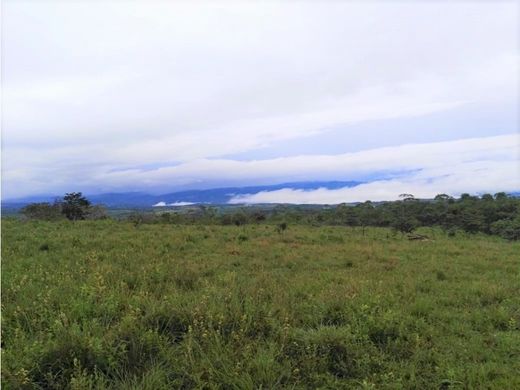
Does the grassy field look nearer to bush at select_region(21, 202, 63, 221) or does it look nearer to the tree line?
the tree line

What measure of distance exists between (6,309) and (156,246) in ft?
22.9

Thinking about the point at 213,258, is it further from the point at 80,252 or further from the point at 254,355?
the point at 254,355

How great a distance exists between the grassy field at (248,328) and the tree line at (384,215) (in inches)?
661

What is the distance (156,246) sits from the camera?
12.1 metres

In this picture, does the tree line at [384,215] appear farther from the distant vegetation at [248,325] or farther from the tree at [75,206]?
the distant vegetation at [248,325]

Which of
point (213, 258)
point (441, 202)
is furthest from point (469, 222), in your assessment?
point (213, 258)

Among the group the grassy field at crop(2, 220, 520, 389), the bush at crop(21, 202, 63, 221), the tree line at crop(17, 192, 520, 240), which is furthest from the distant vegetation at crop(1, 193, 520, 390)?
the bush at crop(21, 202, 63, 221)

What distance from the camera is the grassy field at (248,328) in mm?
4055

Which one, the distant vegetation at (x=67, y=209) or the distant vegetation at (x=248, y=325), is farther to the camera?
the distant vegetation at (x=67, y=209)

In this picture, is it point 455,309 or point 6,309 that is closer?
point 6,309

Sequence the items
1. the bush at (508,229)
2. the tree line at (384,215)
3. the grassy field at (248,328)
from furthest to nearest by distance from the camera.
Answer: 1. the tree line at (384,215)
2. the bush at (508,229)
3. the grassy field at (248,328)

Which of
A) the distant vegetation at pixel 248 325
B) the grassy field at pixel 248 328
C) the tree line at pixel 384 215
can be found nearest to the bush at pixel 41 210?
the tree line at pixel 384 215

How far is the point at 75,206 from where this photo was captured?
2839 centimetres

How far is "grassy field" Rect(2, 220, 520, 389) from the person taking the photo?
4.05 meters
